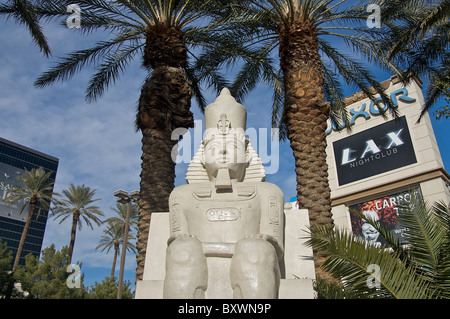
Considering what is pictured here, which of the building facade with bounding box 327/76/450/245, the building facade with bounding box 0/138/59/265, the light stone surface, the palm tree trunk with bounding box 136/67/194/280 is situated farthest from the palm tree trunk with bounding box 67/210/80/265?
the building facade with bounding box 0/138/59/265

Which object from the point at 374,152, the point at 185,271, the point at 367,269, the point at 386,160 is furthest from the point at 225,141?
the point at 374,152

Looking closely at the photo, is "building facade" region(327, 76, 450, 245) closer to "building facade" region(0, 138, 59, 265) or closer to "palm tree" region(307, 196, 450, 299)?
"palm tree" region(307, 196, 450, 299)

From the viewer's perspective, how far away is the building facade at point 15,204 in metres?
67.0

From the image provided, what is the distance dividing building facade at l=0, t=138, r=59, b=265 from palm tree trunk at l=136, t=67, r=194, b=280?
62514 millimetres

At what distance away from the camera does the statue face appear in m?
4.68

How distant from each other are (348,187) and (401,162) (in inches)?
129

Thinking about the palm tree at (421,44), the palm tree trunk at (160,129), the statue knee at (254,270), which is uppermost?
the palm tree at (421,44)

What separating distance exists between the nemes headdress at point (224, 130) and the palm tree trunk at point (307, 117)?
101 inches

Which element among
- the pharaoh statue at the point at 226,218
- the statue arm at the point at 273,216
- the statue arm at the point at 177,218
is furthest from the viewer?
the statue arm at the point at 177,218

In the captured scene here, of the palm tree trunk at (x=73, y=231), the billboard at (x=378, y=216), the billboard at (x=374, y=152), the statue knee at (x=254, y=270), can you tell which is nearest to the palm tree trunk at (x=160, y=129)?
the statue knee at (x=254, y=270)

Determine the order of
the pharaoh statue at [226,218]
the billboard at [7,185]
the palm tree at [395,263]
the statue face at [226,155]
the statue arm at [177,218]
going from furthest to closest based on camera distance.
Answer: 1. the billboard at [7,185]
2. the statue face at [226,155]
3. the palm tree at [395,263]
4. the statue arm at [177,218]
5. the pharaoh statue at [226,218]

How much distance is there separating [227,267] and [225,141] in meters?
1.60

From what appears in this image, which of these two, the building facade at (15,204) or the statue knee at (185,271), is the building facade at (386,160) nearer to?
the statue knee at (185,271)
